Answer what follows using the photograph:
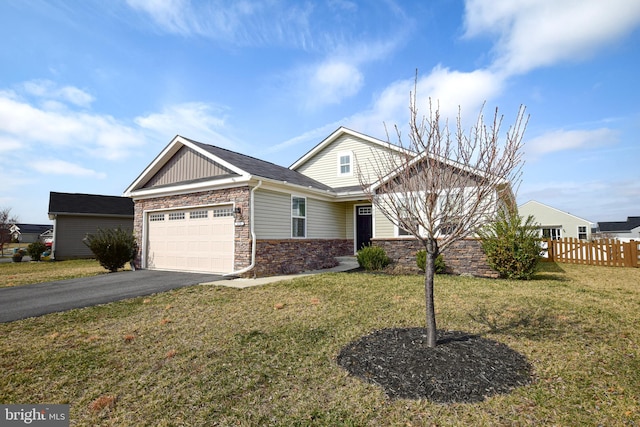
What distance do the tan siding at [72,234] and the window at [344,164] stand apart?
19.3 m

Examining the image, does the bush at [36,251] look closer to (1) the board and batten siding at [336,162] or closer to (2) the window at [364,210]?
(1) the board and batten siding at [336,162]

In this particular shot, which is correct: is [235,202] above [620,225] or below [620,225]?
below

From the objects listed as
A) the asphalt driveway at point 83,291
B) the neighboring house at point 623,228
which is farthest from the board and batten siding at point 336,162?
the neighboring house at point 623,228

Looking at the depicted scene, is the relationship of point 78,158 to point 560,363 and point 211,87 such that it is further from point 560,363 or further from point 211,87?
point 560,363

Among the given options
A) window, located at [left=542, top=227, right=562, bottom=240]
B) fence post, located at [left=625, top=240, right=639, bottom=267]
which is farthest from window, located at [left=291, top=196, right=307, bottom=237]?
window, located at [left=542, top=227, right=562, bottom=240]

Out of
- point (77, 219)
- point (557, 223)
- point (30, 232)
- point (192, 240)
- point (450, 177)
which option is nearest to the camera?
point (450, 177)

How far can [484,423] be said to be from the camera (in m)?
2.75

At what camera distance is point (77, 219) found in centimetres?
2339

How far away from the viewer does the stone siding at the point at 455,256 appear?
34.6ft

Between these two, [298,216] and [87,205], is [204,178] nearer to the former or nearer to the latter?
[298,216]

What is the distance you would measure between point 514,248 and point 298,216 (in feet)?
25.1

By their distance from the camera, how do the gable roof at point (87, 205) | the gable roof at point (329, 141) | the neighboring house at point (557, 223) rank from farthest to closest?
the neighboring house at point (557, 223), the gable roof at point (87, 205), the gable roof at point (329, 141)

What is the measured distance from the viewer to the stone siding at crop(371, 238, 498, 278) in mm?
10531

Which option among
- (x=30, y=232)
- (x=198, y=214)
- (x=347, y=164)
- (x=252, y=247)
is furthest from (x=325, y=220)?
(x=30, y=232)
